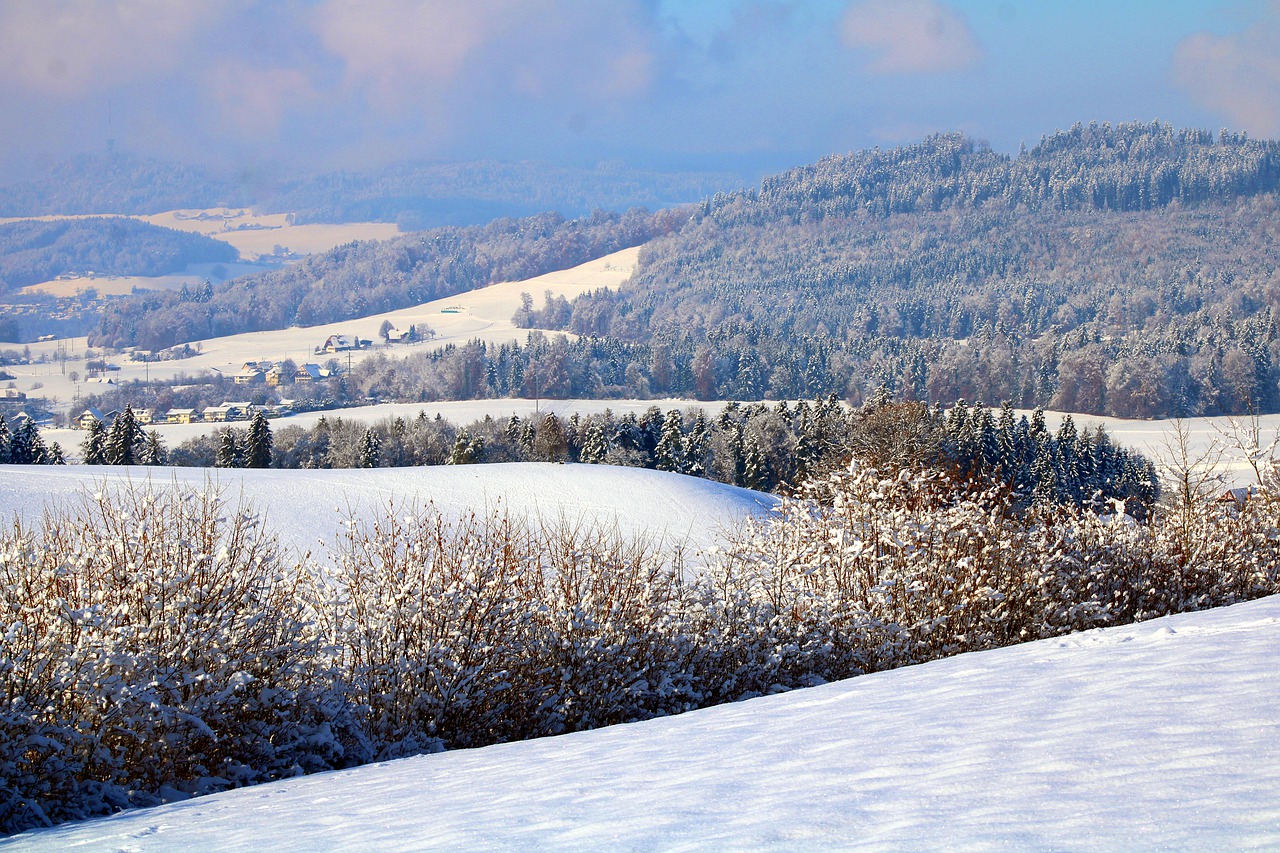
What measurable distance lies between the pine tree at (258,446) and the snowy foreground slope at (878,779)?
48.1 m

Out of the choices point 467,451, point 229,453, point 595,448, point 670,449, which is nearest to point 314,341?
point 229,453

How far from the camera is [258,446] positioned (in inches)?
2036

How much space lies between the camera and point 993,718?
18.7 feet

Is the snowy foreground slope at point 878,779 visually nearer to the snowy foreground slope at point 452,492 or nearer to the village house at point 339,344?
the snowy foreground slope at point 452,492

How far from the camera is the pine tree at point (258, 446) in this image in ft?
169

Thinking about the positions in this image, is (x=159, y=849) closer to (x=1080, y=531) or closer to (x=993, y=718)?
(x=993, y=718)

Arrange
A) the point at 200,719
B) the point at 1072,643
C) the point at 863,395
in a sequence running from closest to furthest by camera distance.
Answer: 1. the point at 200,719
2. the point at 1072,643
3. the point at 863,395

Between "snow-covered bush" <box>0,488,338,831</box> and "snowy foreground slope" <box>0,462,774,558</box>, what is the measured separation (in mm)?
14196

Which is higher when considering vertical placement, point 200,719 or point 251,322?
point 251,322

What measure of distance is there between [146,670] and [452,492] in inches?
943

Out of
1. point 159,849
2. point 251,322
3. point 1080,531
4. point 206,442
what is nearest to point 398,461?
point 206,442

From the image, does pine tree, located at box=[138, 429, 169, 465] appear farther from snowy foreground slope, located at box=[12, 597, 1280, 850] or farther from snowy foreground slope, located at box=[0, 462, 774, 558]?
snowy foreground slope, located at box=[12, 597, 1280, 850]

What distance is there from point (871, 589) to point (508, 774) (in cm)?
487

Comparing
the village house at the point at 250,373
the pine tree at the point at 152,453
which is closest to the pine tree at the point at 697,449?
the pine tree at the point at 152,453
